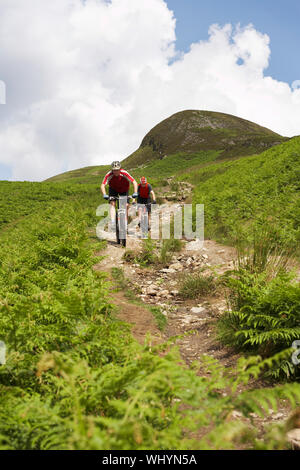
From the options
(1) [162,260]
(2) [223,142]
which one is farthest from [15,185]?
(2) [223,142]

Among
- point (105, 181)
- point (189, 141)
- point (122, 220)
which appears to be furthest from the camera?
point (189, 141)

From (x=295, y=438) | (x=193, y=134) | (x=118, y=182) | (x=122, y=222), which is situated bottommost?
(x=295, y=438)

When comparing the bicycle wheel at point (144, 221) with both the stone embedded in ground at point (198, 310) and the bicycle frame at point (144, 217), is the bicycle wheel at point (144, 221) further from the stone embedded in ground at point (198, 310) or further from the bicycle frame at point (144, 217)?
the stone embedded in ground at point (198, 310)

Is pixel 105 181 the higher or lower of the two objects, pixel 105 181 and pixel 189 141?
the lower

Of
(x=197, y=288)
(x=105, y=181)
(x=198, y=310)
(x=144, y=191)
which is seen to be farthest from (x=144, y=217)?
(x=198, y=310)

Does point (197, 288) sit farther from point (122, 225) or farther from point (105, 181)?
point (105, 181)

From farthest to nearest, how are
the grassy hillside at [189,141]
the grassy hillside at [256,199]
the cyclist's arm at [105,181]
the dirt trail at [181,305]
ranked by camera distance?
the grassy hillside at [189,141] < the cyclist's arm at [105,181] < the grassy hillside at [256,199] < the dirt trail at [181,305]

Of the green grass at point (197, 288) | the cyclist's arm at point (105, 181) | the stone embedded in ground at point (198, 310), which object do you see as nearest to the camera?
the stone embedded in ground at point (198, 310)

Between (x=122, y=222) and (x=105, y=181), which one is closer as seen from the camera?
(x=122, y=222)

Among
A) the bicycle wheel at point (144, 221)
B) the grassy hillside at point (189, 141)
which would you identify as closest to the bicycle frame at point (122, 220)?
the bicycle wheel at point (144, 221)

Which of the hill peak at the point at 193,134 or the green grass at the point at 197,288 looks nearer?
the green grass at the point at 197,288

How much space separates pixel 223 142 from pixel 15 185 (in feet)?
123

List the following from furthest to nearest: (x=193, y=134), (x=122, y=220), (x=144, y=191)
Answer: (x=193, y=134) < (x=144, y=191) < (x=122, y=220)

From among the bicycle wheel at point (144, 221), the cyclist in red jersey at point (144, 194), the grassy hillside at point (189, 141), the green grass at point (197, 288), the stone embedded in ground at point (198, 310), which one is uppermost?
the grassy hillside at point (189, 141)
